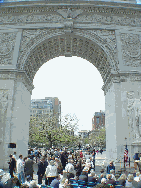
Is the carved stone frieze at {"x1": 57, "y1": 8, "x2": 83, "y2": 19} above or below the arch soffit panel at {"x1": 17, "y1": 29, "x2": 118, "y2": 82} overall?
above

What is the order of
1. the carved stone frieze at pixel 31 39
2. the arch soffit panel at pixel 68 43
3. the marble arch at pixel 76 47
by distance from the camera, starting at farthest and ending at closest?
the carved stone frieze at pixel 31 39 → the arch soffit panel at pixel 68 43 → the marble arch at pixel 76 47

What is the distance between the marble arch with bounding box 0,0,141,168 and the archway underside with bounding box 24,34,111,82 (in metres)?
0.10

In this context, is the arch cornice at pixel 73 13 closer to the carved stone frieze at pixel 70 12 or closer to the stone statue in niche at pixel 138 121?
the carved stone frieze at pixel 70 12

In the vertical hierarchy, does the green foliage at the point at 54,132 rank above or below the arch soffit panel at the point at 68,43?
below

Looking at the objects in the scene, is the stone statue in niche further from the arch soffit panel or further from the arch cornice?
the arch cornice

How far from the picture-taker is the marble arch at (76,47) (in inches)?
588

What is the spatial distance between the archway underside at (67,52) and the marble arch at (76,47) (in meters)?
0.10

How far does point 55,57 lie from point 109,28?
24.8 feet

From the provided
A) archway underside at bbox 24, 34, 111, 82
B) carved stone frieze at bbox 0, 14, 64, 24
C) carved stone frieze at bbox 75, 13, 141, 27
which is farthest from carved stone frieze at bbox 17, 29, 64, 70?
carved stone frieze at bbox 75, 13, 141, 27

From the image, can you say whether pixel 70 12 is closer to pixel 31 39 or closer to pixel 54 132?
pixel 31 39

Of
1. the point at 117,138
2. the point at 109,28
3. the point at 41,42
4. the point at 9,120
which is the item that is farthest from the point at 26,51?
the point at 117,138

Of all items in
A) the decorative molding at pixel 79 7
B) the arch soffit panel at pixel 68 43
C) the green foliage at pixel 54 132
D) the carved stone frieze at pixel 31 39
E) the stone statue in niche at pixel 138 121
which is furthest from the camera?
the green foliage at pixel 54 132

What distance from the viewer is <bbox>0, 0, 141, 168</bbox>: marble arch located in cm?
1493

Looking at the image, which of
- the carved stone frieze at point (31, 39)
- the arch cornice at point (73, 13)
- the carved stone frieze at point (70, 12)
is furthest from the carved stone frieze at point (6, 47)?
the carved stone frieze at point (70, 12)
